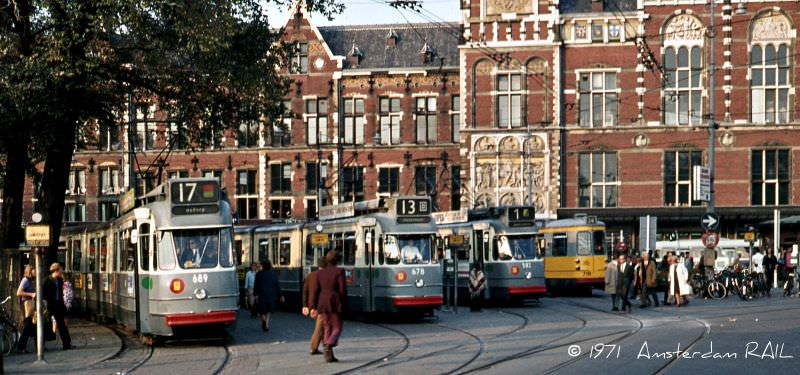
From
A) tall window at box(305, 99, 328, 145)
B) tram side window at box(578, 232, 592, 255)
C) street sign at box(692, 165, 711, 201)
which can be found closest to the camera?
street sign at box(692, 165, 711, 201)

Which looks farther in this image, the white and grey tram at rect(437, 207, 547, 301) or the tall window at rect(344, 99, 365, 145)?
the tall window at rect(344, 99, 365, 145)

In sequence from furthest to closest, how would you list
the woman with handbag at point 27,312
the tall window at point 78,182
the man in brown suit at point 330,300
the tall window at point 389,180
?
1. the tall window at point 78,182
2. the tall window at point 389,180
3. the woman with handbag at point 27,312
4. the man in brown suit at point 330,300

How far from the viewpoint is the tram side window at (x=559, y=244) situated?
41.8 m

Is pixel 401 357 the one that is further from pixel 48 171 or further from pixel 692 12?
pixel 692 12

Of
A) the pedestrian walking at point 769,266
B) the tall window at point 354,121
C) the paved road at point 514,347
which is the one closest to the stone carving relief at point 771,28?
the pedestrian walking at point 769,266

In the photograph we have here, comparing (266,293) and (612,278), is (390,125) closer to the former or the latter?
(612,278)

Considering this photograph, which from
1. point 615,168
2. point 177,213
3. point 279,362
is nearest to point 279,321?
point 177,213

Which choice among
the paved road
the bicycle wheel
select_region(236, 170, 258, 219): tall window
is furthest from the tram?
select_region(236, 170, 258, 219): tall window

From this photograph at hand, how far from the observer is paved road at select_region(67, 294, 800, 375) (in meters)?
16.6

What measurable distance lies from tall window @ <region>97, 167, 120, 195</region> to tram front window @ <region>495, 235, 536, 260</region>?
38.6 metres

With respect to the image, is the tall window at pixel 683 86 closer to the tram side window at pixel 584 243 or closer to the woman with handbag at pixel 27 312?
the tram side window at pixel 584 243

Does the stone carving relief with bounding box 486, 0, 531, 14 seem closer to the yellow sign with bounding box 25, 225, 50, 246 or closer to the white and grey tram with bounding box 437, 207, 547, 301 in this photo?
the white and grey tram with bounding box 437, 207, 547, 301

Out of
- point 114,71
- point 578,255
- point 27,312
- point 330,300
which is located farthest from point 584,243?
point 330,300

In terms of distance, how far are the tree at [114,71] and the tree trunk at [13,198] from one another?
21 mm
